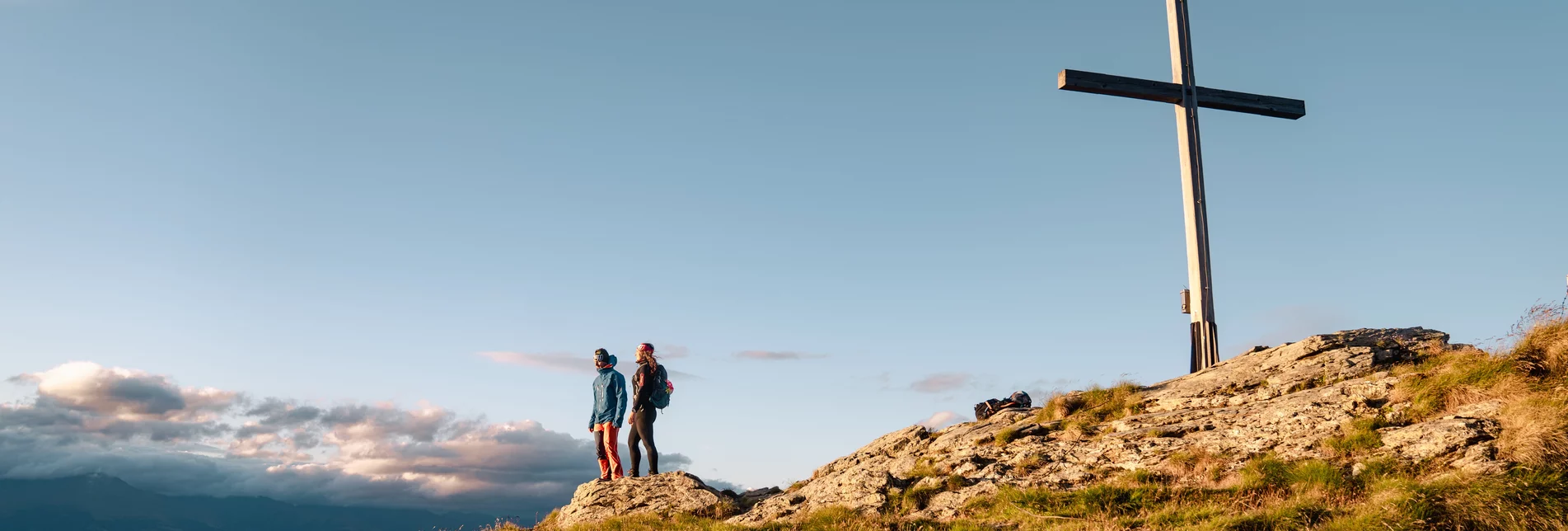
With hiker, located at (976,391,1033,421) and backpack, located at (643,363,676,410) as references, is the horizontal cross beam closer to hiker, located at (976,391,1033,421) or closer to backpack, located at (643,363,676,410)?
hiker, located at (976,391,1033,421)

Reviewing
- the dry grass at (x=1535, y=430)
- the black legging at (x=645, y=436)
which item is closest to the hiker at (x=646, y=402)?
the black legging at (x=645, y=436)

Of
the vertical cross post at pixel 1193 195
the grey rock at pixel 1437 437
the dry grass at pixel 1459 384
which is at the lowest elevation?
the grey rock at pixel 1437 437

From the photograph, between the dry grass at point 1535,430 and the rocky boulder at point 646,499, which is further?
the rocky boulder at point 646,499

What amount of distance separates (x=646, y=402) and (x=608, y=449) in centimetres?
135

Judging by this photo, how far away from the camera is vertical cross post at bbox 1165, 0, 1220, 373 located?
1919cm

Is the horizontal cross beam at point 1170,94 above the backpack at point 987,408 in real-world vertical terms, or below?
above

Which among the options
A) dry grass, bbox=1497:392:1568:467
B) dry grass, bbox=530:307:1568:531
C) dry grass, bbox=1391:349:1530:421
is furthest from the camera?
dry grass, bbox=1391:349:1530:421

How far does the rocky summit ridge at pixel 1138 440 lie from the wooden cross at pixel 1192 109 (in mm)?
1482

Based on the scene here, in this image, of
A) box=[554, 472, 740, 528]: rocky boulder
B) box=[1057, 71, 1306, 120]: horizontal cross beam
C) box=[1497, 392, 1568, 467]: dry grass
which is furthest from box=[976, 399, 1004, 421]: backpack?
box=[1497, 392, 1568, 467]: dry grass

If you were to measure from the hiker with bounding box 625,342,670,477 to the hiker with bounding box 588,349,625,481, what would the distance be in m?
0.36

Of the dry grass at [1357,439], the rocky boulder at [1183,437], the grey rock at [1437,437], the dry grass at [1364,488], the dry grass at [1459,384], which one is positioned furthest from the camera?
the rocky boulder at [1183,437]

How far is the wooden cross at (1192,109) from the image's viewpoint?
19.3m

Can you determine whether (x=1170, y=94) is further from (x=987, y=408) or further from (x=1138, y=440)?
(x=1138, y=440)

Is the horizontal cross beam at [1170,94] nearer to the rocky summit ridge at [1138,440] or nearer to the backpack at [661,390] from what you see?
the rocky summit ridge at [1138,440]
